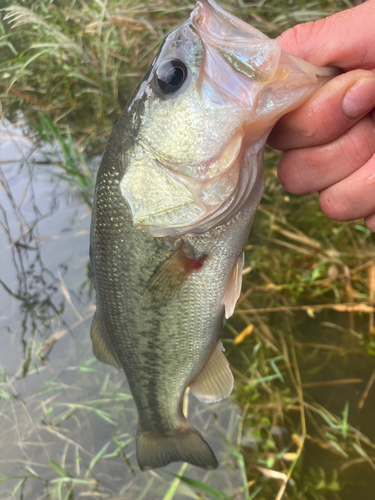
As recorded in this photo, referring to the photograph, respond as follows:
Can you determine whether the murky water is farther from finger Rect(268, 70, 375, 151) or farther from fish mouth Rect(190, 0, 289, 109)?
fish mouth Rect(190, 0, 289, 109)

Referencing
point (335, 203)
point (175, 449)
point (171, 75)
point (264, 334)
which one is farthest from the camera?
point (264, 334)

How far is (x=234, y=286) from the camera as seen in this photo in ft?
3.78

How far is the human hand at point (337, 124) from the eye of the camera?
31.9 inches

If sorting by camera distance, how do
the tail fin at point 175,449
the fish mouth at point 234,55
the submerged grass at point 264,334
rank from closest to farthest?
the fish mouth at point 234,55 < the tail fin at point 175,449 < the submerged grass at point 264,334

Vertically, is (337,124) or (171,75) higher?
(171,75)

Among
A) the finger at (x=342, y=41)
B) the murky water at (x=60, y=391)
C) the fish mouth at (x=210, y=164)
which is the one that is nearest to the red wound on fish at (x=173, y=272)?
the fish mouth at (x=210, y=164)

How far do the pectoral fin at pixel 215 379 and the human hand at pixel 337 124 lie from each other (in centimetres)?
72

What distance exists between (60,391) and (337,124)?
207cm

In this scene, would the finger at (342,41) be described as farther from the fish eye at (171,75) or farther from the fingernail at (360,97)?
the fish eye at (171,75)

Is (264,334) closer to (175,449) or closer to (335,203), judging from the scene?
(175,449)

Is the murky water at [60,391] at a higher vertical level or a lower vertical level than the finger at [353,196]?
lower


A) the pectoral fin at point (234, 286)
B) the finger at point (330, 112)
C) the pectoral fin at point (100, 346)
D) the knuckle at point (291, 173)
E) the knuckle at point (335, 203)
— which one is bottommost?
the pectoral fin at point (100, 346)

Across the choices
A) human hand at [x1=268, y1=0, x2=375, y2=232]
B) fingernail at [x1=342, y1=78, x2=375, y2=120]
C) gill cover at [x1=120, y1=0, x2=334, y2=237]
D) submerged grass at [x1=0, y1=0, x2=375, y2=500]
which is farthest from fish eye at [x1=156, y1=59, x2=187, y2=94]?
submerged grass at [x1=0, y1=0, x2=375, y2=500]

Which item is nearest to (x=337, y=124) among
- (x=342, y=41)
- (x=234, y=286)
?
(x=342, y=41)
